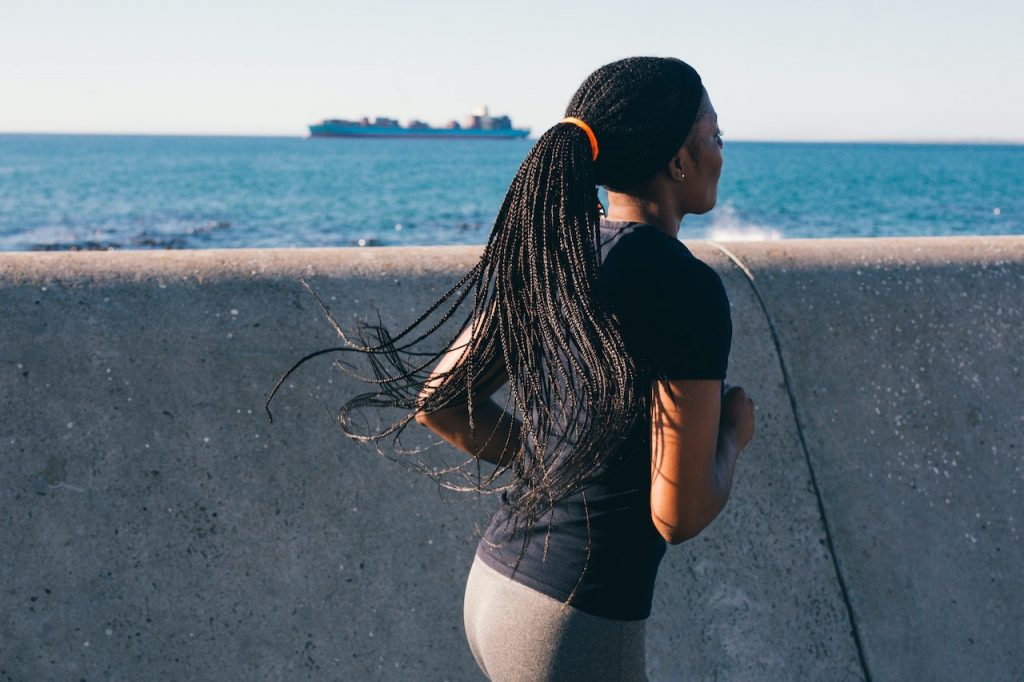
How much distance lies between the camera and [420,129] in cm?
15162

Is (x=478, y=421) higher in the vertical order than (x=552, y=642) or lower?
higher

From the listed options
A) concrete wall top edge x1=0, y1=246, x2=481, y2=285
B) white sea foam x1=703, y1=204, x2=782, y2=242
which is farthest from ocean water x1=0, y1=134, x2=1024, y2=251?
concrete wall top edge x1=0, y1=246, x2=481, y2=285

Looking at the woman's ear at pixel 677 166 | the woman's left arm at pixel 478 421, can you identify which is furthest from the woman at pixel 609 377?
the woman's left arm at pixel 478 421

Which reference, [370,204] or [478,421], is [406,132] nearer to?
[370,204]

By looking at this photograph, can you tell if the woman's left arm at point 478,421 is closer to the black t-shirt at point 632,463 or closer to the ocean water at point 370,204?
the black t-shirt at point 632,463

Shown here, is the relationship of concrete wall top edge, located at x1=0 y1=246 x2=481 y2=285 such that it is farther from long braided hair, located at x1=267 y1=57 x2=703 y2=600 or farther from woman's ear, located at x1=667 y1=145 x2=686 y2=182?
woman's ear, located at x1=667 y1=145 x2=686 y2=182

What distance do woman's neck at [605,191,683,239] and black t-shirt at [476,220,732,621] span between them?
3 centimetres

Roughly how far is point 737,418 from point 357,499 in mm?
1418

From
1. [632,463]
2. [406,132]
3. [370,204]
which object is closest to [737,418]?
[632,463]

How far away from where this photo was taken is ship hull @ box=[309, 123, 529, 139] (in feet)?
483

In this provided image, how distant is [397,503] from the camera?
2.69m

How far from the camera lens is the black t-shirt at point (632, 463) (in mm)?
1396

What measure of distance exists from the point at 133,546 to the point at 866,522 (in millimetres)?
2255

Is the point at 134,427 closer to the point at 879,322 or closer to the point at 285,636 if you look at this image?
the point at 285,636
